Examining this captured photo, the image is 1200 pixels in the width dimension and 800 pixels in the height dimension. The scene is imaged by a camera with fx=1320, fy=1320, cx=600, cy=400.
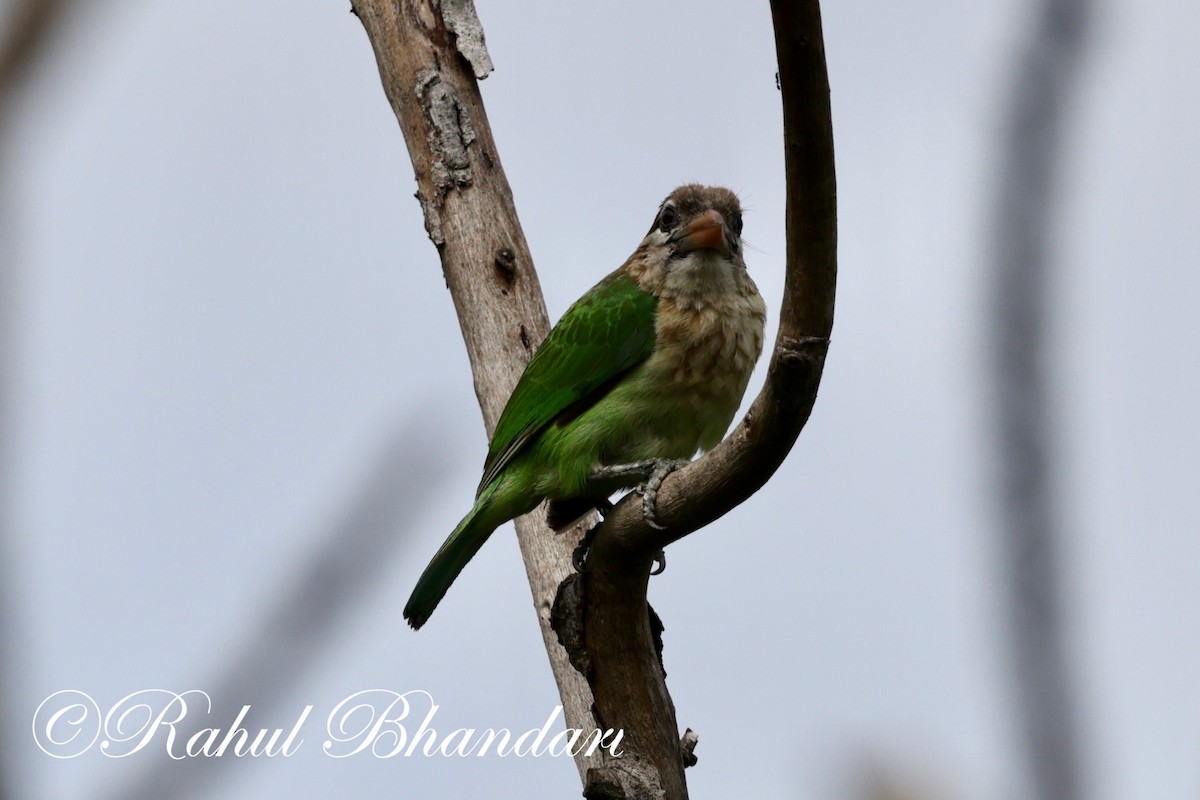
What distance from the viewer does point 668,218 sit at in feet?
17.0

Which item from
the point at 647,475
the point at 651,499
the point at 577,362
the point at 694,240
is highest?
the point at 694,240

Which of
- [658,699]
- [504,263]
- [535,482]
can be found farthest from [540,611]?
[504,263]

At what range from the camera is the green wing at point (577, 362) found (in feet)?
15.5

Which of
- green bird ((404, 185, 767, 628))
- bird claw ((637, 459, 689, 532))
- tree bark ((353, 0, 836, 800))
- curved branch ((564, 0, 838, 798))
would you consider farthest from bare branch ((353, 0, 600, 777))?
bird claw ((637, 459, 689, 532))

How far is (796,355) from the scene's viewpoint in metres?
2.96

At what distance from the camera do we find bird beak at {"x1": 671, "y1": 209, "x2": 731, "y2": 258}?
4855mm

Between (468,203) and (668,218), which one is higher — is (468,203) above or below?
above

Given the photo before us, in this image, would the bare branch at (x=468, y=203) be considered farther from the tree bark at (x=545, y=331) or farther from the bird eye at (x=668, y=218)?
the bird eye at (x=668, y=218)

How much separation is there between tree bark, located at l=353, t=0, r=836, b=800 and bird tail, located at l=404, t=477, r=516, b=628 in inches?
11.4

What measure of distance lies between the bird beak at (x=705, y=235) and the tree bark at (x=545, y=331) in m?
0.65

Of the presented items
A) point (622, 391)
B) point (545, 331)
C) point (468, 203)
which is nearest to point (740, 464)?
point (622, 391)

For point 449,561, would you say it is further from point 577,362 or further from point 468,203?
point 468,203

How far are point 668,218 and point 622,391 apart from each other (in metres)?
0.86

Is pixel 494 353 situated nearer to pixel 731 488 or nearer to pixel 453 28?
pixel 453 28
